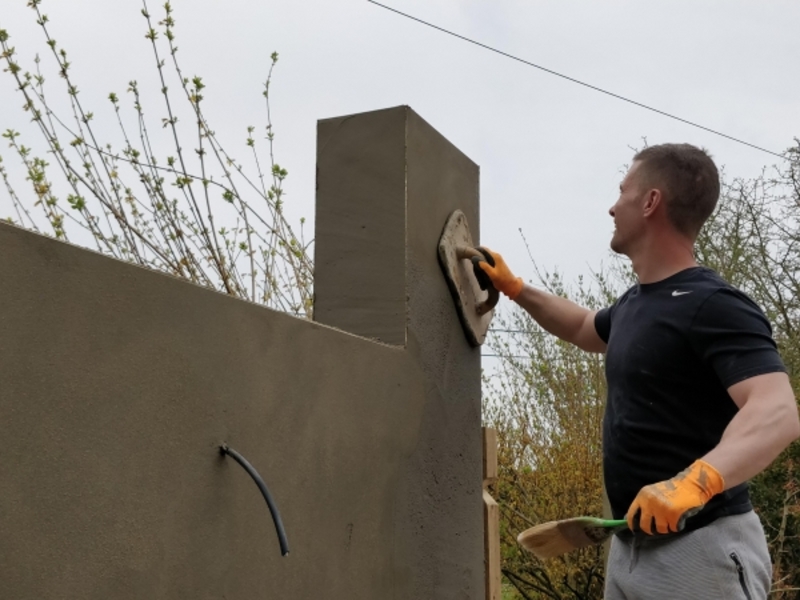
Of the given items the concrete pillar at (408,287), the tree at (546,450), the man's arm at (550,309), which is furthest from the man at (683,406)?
the tree at (546,450)

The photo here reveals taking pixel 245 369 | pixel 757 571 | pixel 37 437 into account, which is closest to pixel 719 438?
pixel 757 571

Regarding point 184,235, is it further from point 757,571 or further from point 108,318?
point 757,571

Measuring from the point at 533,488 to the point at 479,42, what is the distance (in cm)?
340

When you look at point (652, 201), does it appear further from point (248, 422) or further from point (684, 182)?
point (248, 422)

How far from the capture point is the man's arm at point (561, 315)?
128 inches

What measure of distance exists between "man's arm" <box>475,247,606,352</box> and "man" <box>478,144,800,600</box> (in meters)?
0.36

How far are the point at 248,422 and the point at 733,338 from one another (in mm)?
1280

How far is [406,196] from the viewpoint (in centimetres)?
278

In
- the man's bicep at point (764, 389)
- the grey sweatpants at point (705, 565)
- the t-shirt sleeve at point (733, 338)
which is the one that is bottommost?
the grey sweatpants at point (705, 565)

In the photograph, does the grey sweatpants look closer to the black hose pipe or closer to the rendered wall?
the rendered wall

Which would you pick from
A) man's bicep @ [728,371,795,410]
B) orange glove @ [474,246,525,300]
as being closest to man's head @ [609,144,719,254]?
orange glove @ [474,246,525,300]

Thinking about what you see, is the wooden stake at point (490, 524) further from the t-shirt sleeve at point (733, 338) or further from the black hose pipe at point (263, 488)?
the black hose pipe at point (263, 488)

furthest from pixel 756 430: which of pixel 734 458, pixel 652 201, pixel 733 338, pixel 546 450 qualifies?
pixel 546 450

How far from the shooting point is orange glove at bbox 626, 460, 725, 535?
2.16 metres
